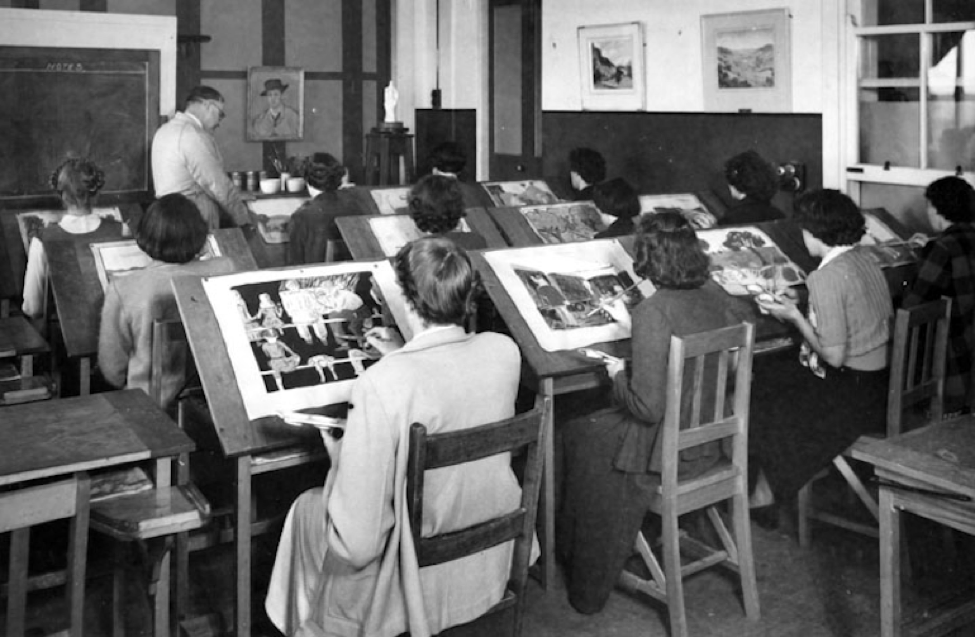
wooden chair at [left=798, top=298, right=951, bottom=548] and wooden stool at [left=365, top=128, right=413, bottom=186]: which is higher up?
wooden stool at [left=365, top=128, right=413, bottom=186]

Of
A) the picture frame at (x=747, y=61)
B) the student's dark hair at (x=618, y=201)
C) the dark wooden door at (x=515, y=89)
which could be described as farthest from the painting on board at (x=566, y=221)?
the dark wooden door at (x=515, y=89)

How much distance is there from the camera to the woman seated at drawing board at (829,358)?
12.3 ft

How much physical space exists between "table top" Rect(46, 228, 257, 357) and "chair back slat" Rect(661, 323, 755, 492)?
6.48 feet

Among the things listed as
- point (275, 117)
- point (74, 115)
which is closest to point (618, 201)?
point (74, 115)

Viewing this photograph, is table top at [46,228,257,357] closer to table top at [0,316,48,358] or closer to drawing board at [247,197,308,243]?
table top at [0,316,48,358]

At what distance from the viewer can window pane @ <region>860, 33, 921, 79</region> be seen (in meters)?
5.58

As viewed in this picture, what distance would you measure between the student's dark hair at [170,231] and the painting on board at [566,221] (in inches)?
90.4

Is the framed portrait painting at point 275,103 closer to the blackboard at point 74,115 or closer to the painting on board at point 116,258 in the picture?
the blackboard at point 74,115

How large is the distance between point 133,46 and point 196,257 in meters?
3.70

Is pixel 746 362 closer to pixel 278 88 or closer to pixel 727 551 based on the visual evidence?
pixel 727 551

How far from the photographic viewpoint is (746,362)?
10.2ft

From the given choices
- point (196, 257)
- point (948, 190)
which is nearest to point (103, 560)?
point (196, 257)

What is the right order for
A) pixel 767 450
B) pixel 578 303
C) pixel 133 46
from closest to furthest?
pixel 578 303, pixel 767 450, pixel 133 46

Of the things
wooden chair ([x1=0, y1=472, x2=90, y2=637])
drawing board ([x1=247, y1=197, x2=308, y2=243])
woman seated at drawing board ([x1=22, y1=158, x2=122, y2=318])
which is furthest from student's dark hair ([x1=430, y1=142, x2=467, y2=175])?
wooden chair ([x1=0, y1=472, x2=90, y2=637])
